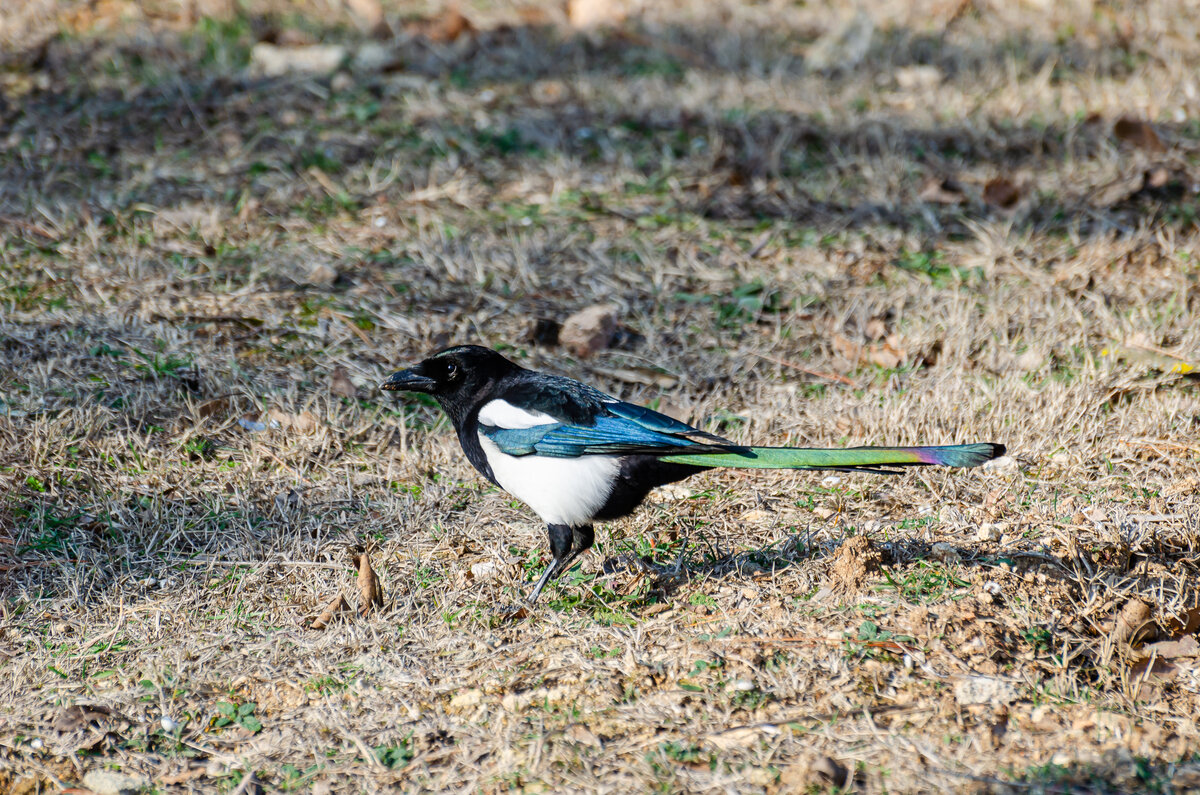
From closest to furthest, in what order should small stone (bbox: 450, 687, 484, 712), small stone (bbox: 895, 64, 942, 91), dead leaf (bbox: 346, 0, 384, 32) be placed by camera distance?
small stone (bbox: 450, 687, 484, 712) → small stone (bbox: 895, 64, 942, 91) → dead leaf (bbox: 346, 0, 384, 32)

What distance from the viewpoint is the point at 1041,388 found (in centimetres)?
429

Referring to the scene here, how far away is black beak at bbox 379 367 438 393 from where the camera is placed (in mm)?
3693

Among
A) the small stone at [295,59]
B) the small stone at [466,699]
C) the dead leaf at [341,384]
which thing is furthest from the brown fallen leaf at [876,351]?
the small stone at [295,59]

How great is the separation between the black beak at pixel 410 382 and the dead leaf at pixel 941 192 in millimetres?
3300

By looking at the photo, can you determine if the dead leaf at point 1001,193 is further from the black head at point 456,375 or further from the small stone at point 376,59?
the small stone at point 376,59

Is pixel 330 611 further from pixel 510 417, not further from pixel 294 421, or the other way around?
pixel 294 421

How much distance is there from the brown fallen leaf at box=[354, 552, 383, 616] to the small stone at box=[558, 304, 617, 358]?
1.75 m

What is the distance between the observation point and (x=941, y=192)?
233 inches

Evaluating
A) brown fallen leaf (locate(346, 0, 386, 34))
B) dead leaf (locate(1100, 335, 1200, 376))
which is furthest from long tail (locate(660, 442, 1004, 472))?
brown fallen leaf (locate(346, 0, 386, 34))

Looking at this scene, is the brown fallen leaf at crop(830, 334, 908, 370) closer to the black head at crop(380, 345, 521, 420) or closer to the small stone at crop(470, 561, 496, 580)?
the black head at crop(380, 345, 521, 420)

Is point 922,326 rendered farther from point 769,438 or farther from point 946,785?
point 946,785

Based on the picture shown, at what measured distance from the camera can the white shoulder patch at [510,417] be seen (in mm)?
3459

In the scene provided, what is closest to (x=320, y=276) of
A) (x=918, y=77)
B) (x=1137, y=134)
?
(x=918, y=77)

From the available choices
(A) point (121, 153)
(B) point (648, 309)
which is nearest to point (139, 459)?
(B) point (648, 309)
